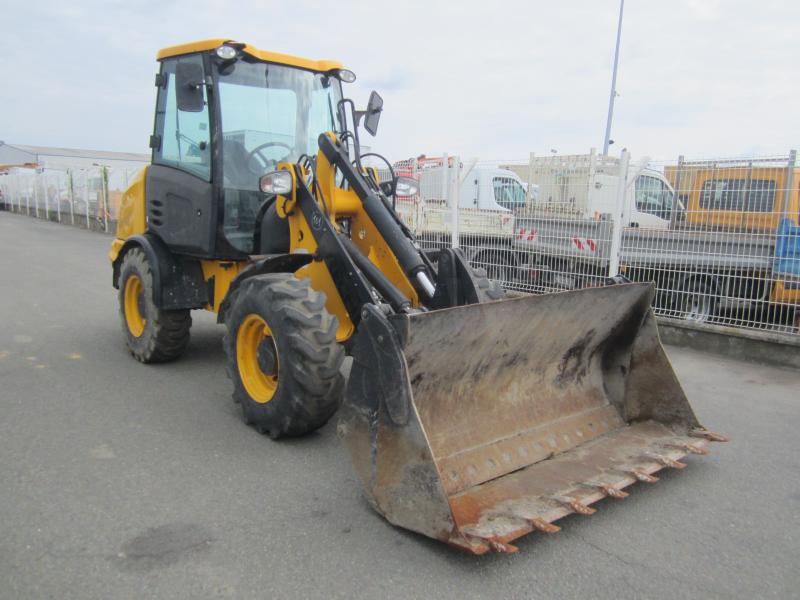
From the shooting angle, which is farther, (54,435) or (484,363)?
(54,435)

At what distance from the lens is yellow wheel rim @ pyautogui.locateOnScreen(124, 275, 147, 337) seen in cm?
596

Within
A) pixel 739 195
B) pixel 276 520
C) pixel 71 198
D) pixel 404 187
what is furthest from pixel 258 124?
pixel 71 198

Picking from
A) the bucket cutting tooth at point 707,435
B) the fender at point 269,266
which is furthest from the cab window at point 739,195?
the fender at point 269,266

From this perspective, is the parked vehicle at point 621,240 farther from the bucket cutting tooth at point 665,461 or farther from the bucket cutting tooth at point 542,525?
the bucket cutting tooth at point 542,525

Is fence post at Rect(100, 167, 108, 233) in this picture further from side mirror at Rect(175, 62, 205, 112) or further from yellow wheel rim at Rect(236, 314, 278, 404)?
yellow wheel rim at Rect(236, 314, 278, 404)

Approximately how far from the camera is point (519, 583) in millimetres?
2652

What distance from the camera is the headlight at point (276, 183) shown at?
13.8ft

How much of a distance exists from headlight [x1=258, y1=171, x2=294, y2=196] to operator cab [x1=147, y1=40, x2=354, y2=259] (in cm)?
60

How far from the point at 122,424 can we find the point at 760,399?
528 cm

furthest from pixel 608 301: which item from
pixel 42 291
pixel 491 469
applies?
pixel 42 291

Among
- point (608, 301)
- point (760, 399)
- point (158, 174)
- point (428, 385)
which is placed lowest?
point (760, 399)

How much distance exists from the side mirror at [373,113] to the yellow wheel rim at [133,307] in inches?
105

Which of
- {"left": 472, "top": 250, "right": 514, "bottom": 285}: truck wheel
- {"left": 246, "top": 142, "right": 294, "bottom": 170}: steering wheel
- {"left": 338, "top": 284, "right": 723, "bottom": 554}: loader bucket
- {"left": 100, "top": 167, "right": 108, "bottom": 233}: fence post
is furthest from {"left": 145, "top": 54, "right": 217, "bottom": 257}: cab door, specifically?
{"left": 100, "top": 167, "right": 108, "bottom": 233}: fence post

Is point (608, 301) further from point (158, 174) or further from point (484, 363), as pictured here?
point (158, 174)
